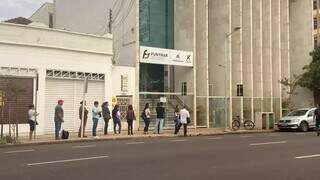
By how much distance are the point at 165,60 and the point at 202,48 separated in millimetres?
4601

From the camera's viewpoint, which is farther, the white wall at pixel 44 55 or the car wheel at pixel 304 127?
the car wheel at pixel 304 127

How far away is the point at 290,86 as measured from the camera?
4803 centimetres

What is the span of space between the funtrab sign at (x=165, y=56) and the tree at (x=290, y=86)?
12024 millimetres

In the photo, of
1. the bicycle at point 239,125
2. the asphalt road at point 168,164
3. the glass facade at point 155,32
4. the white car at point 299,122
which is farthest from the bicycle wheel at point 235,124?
the asphalt road at point 168,164

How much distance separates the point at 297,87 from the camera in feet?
169

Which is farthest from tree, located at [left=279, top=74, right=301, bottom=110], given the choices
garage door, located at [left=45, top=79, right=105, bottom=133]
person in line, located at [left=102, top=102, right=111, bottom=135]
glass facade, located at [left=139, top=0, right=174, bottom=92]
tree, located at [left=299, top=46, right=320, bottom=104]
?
person in line, located at [left=102, top=102, right=111, bottom=135]

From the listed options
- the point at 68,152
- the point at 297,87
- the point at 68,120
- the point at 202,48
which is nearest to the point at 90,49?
the point at 68,120

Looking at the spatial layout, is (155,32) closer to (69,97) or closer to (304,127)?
(69,97)

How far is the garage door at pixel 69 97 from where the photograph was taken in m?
29.4

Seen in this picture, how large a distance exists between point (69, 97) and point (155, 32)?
11.6m

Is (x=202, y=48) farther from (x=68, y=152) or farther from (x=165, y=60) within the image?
(x=68, y=152)

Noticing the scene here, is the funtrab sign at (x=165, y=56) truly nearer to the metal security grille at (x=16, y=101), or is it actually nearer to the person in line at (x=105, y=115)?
the person in line at (x=105, y=115)

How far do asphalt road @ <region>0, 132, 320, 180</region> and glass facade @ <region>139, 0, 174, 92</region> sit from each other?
778 inches

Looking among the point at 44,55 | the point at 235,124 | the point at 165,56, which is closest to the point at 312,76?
the point at 235,124
